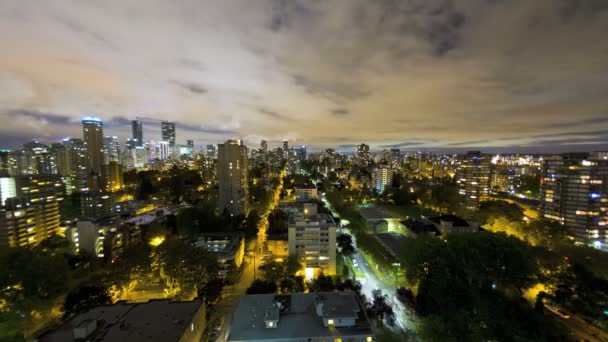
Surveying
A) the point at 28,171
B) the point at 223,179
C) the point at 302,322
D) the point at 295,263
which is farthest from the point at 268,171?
the point at 302,322

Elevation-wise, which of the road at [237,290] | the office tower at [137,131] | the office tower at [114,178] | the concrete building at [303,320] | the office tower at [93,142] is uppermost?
the office tower at [137,131]

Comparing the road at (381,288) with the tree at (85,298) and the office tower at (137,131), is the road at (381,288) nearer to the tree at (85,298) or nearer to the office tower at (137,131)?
the tree at (85,298)

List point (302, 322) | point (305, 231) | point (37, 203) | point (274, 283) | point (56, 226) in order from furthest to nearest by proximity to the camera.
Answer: point (56, 226), point (37, 203), point (305, 231), point (274, 283), point (302, 322)

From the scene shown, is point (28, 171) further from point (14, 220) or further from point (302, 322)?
point (302, 322)

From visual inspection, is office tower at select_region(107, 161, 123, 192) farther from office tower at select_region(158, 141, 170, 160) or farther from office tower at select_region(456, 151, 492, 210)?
office tower at select_region(158, 141, 170, 160)

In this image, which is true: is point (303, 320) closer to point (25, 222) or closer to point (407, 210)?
point (25, 222)

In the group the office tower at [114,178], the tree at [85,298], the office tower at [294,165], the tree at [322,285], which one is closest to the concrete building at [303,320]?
the tree at [322,285]

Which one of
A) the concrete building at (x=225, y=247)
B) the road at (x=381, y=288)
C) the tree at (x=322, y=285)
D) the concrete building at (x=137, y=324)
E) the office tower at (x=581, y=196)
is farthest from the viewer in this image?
the office tower at (x=581, y=196)
